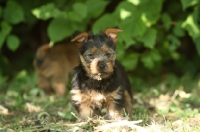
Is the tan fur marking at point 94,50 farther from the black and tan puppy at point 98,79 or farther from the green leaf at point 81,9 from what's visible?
the green leaf at point 81,9

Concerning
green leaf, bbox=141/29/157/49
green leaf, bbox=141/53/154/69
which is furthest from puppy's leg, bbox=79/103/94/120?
green leaf, bbox=141/53/154/69

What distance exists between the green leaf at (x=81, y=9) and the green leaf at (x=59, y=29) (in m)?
0.46

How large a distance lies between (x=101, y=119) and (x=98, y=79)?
44 cm

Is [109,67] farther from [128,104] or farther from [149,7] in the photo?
[149,7]

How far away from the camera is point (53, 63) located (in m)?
8.56

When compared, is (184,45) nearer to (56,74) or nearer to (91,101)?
(56,74)

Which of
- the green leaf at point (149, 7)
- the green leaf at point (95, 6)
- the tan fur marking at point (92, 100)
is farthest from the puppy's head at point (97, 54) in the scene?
the green leaf at point (95, 6)

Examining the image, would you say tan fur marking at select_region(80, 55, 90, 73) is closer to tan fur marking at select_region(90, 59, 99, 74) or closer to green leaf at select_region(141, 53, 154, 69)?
tan fur marking at select_region(90, 59, 99, 74)

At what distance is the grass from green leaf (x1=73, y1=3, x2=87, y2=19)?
141 centimetres

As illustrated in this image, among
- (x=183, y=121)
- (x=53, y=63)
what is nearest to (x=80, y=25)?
(x=53, y=63)

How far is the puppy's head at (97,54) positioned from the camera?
505 centimetres

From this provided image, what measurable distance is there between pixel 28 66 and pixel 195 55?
368 cm

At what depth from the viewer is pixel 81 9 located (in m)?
7.26

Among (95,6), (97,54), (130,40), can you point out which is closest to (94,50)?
(97,54)
